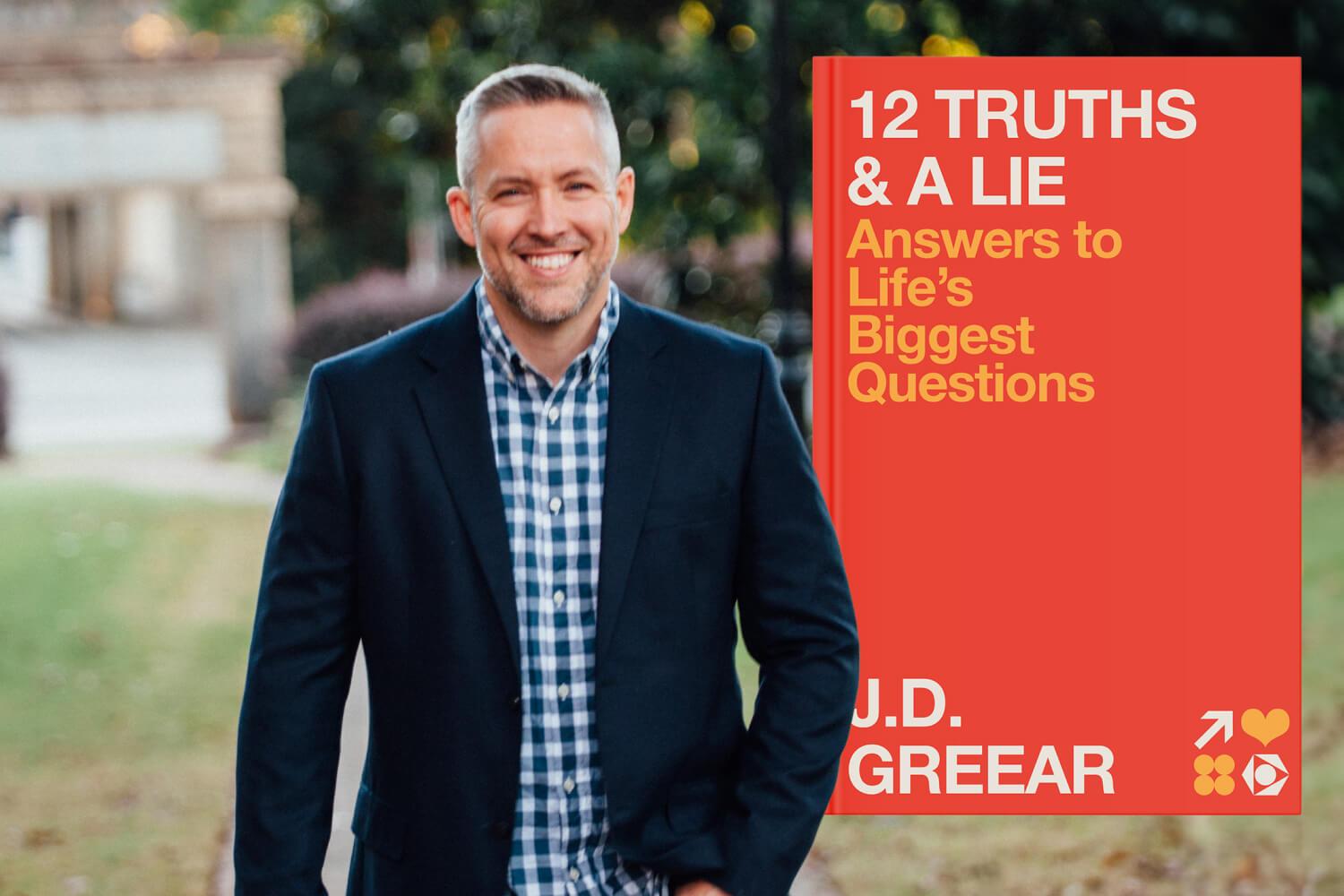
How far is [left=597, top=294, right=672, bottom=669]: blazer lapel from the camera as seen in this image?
2342 mm

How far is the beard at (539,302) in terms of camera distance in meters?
2.38

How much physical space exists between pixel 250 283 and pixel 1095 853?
12287mm

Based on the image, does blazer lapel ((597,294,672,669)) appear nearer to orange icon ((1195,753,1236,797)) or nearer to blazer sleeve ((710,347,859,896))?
blazer sleeve ((710,347,859,896))

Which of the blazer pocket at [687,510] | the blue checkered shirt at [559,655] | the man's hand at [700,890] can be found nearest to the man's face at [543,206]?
the blue checkered shirt at [559,655]

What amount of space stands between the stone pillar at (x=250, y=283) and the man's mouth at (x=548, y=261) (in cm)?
1424

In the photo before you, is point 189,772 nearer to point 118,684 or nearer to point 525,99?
point 118,684

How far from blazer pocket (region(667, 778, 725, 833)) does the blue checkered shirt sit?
0.09m

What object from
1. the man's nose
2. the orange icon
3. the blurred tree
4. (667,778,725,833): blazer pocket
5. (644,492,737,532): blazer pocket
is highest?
the blurred tree

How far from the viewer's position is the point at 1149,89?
3.19 metres

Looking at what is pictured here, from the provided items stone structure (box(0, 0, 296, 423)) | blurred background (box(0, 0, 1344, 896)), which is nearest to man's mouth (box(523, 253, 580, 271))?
blurred background (box(0, 0, 1344, 896))

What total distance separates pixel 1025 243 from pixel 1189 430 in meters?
0.47

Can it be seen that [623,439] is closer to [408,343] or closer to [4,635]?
[408,343]

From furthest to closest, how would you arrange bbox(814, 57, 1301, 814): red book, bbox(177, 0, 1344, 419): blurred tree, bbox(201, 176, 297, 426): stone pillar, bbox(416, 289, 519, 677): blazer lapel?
bbox(201, 176, 297, 426): stone pillar → bbox(177, 0, 1344, 419): blurred tree → bbox(814, 57, 1301, 814): red book → bbox(416, 289, 519, 677): blazer lapel

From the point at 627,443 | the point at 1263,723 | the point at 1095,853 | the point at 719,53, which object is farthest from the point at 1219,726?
the point at 719,53
